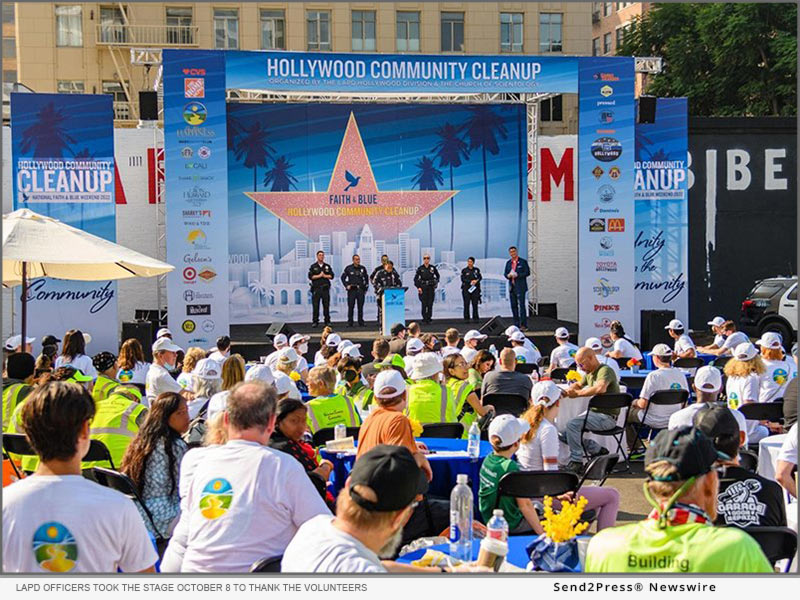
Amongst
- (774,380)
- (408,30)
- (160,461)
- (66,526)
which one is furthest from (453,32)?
(66,526)

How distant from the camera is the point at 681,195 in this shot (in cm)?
1945

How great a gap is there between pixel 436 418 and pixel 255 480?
4.34 meters

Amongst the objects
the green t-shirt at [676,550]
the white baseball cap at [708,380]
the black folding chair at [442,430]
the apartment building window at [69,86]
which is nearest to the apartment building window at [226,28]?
the apartment building window at [69,86]

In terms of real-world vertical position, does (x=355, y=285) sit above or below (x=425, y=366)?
above

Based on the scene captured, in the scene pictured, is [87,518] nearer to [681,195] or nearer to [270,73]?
[270,73]

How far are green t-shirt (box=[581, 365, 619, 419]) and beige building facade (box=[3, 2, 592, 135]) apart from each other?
32.8 m

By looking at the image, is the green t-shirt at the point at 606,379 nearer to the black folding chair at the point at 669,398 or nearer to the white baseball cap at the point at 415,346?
the black folding chair at the point at 669,398

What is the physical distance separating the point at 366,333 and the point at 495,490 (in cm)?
1421

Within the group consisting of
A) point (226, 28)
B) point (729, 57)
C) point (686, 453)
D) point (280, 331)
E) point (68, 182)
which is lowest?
point (280, 331)

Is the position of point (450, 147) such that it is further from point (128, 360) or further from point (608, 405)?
point (128, 360)

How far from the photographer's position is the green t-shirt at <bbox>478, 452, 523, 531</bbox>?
5.70 metres

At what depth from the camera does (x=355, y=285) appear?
2098 cm

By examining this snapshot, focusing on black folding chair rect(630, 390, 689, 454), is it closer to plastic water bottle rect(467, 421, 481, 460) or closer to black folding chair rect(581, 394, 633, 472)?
black folding chair rect(581, 394, 633, 472)

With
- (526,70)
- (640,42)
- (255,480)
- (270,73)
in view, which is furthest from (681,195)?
(640,42)
